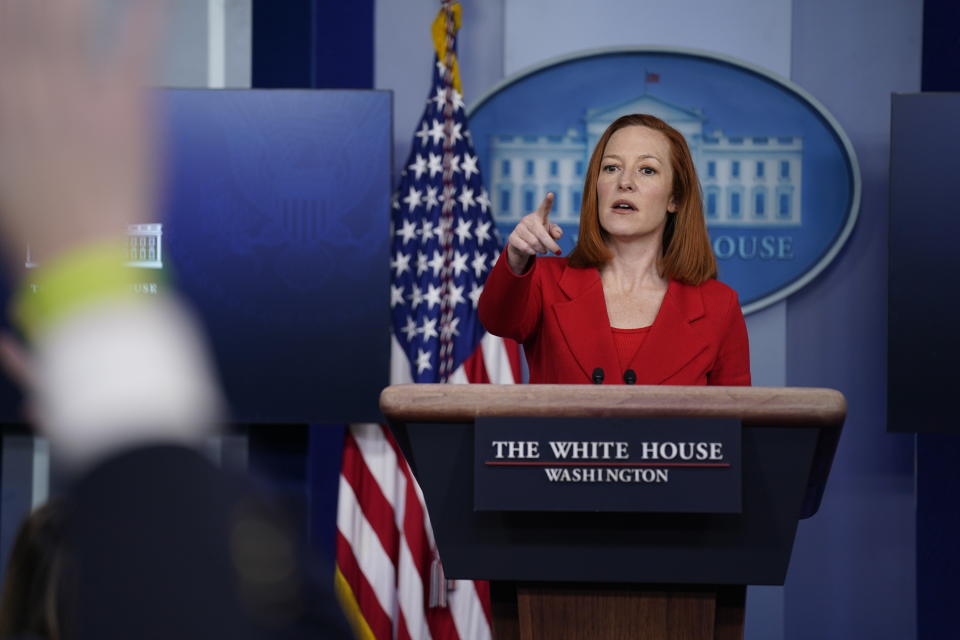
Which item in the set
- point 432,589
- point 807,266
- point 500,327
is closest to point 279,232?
point 432,589

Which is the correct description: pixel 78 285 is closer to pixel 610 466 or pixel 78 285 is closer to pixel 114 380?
pixel 114 380

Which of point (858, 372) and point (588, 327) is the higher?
point (588, 327)

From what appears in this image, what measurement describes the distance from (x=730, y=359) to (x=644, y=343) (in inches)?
7.2

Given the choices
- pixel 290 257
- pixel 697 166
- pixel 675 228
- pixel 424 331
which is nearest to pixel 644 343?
pixel 675 228

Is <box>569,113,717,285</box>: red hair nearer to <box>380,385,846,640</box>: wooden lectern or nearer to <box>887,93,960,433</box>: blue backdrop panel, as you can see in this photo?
<box>380,385,846,640</box>: wooden lectern

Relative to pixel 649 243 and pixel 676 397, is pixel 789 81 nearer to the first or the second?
pixel 649 243

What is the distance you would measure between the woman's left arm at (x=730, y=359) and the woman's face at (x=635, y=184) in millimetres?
258

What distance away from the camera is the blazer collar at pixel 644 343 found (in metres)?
1.93

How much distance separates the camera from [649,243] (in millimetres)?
2143

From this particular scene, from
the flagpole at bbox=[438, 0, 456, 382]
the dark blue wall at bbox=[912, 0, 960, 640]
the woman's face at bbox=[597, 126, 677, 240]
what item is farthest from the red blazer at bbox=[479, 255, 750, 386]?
the dark blue wall at bbox=[912, 0, 960, 640]

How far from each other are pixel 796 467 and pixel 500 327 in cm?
79

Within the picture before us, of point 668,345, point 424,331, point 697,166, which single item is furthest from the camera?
point 697,166

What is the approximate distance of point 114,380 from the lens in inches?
20.4

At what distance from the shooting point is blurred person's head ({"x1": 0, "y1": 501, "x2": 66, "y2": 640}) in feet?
1.77
